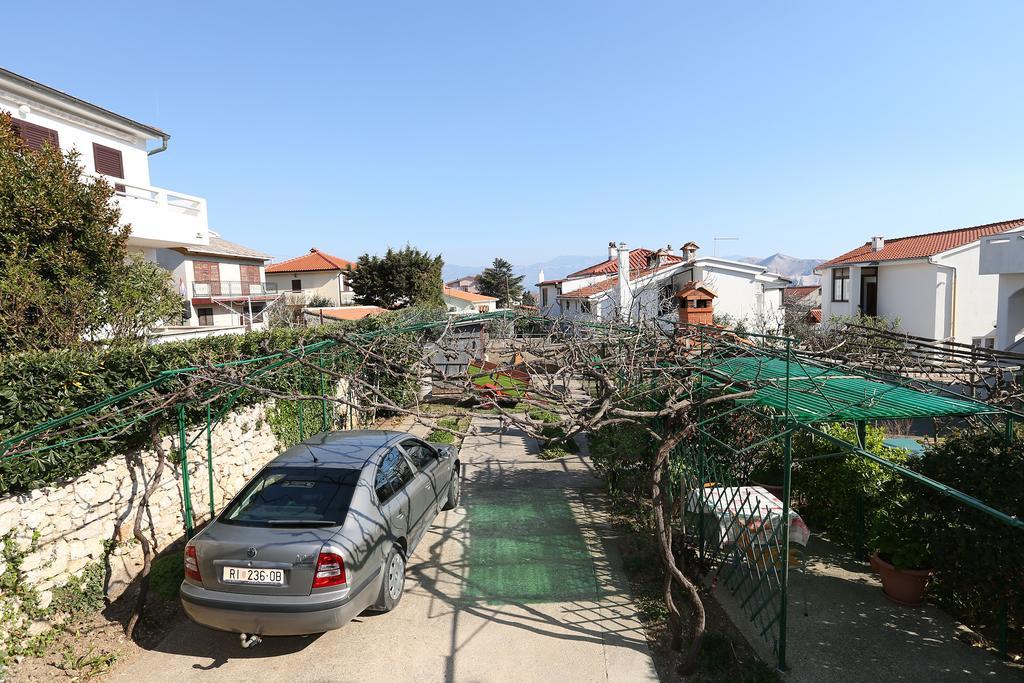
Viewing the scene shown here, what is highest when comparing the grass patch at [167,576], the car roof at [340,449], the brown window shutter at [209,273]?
the brown window shutter at [209,273]

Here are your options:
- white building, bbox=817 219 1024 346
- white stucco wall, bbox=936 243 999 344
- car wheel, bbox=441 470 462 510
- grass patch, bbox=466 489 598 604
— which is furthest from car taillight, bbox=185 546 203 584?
white stucco wall, bbox=936 243 999 344

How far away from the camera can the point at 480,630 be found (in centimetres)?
505

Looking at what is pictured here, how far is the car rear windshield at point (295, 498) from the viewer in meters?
4.86

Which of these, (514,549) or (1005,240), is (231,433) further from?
(1005,240)

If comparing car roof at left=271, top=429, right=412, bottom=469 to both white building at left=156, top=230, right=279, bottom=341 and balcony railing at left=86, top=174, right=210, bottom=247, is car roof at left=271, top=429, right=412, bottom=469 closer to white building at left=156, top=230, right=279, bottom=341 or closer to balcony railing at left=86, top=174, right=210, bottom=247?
balcony railing at left=86, top=174, right=210, bottom=247

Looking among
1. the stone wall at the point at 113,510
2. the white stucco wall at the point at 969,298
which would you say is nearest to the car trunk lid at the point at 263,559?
the stone wall at the point at 113,510

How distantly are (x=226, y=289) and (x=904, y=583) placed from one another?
3282 centimetres

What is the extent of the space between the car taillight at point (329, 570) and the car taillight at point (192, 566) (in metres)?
1.04

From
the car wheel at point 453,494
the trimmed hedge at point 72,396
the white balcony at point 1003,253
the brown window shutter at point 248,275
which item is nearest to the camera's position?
the trimmed hedge at point 72,396

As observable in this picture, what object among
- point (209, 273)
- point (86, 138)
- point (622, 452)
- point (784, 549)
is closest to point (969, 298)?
point (622, 452)

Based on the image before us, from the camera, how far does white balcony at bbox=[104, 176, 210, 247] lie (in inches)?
504

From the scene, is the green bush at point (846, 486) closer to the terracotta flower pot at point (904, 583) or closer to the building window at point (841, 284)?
the terracotta flower pot at point (904, 583)

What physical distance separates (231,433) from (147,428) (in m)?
1.94

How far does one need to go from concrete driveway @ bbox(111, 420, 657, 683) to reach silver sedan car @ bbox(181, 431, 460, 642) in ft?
1.38
